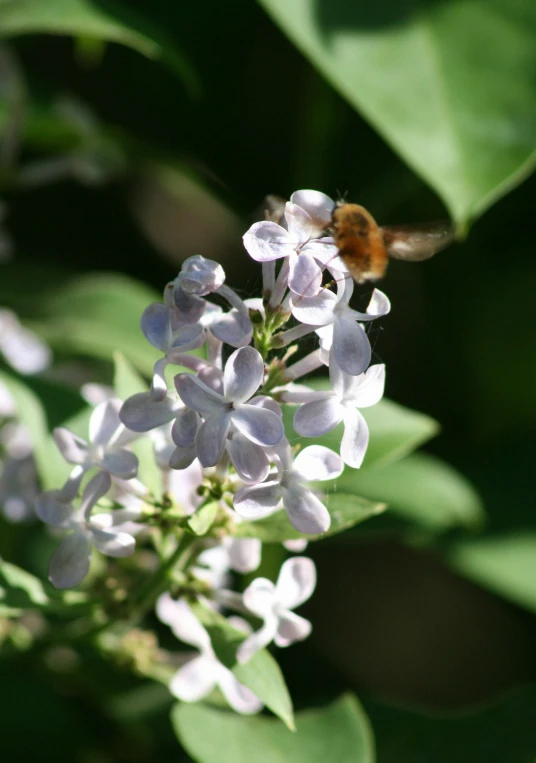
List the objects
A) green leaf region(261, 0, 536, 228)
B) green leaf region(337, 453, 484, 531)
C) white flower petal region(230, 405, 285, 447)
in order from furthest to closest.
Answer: green leaf region(337, 453, 484, 531)
green leaf region(261, 0, 536, 228)
white flower petal region(230, 405, 285, 447)

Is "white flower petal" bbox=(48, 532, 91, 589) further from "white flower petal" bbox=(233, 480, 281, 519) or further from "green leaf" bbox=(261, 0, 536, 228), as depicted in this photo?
"green leaf" bbox=(261, 0, 536, 228)

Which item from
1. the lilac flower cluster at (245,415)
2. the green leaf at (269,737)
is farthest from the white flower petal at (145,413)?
the green leaf at (269,737)

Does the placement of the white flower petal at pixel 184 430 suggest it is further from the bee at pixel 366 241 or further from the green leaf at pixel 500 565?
the green leaf at pixel 500 565

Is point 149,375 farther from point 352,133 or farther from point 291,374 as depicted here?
point 352,133

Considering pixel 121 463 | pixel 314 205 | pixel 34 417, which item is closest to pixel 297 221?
pixel 314 205

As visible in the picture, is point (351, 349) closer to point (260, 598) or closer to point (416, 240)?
point (416, 240)

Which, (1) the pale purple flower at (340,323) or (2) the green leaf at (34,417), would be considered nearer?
(1) the pale purple flower at (340,323)

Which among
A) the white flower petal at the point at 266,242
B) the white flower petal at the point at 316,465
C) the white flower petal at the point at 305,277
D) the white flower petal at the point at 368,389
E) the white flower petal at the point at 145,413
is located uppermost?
the white flower petal at the point at 266,242

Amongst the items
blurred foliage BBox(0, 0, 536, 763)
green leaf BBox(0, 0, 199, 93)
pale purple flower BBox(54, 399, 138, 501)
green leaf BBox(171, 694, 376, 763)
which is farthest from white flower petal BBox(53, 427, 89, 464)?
green leaf BBox(0, 0, 199, 93)
